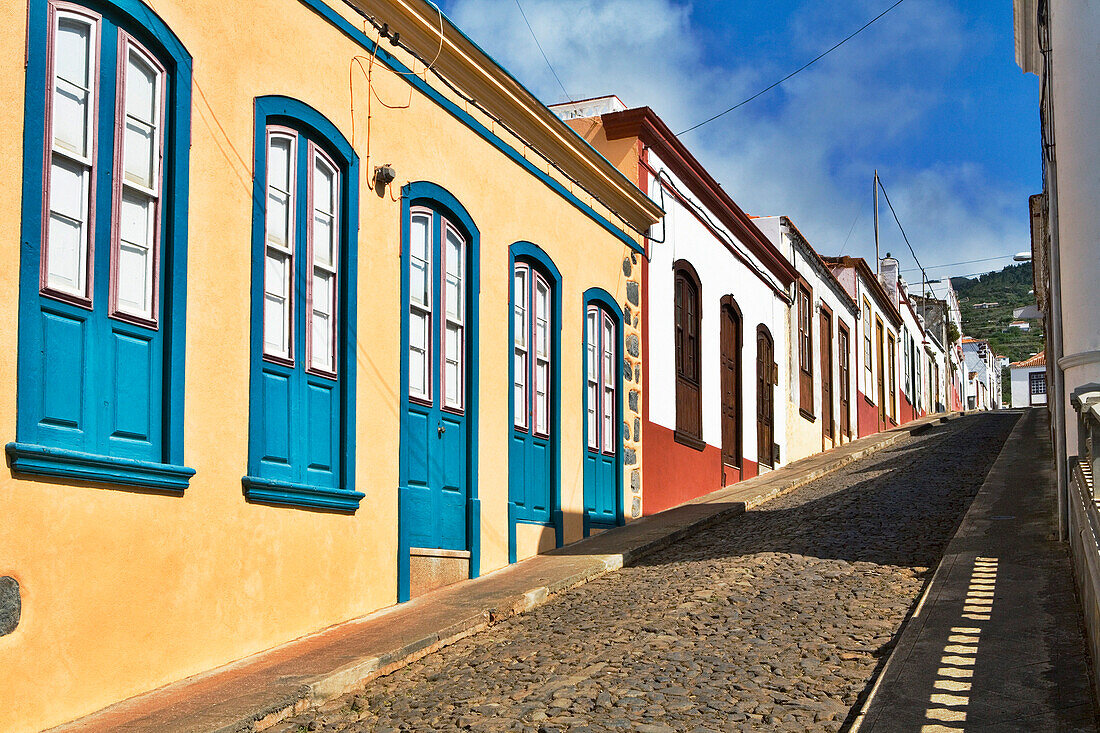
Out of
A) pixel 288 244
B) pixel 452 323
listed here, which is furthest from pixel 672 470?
pixel 288 244

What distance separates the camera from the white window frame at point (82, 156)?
5.83 m

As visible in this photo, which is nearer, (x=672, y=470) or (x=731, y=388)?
(x=672, y=470)

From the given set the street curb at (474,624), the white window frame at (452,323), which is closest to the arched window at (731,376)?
the street curb at (474,624)

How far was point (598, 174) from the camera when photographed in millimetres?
13516

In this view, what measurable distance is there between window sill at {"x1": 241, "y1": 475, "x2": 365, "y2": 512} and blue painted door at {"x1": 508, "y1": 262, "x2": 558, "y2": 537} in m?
3.00

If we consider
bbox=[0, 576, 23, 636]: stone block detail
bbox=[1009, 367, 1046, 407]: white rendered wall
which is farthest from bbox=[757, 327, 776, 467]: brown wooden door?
bbox=[1009, 367, 1046, 407]: white rendered wall

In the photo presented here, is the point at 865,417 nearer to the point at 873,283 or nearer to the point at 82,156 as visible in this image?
the point at 873,283

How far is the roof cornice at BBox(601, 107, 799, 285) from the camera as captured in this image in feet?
50.3

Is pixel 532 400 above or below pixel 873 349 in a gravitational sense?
below

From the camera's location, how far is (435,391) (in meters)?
9.78

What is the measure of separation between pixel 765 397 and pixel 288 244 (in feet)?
48.5

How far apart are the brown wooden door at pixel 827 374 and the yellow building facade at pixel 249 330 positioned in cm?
1645

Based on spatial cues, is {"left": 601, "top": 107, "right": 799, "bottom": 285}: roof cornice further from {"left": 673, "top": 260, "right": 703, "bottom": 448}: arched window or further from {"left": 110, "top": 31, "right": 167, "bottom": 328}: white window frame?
{"left": 110, "top": 31, "right": 167, "bottom": 328}: white window frame

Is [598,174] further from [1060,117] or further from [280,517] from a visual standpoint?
[280,517]
